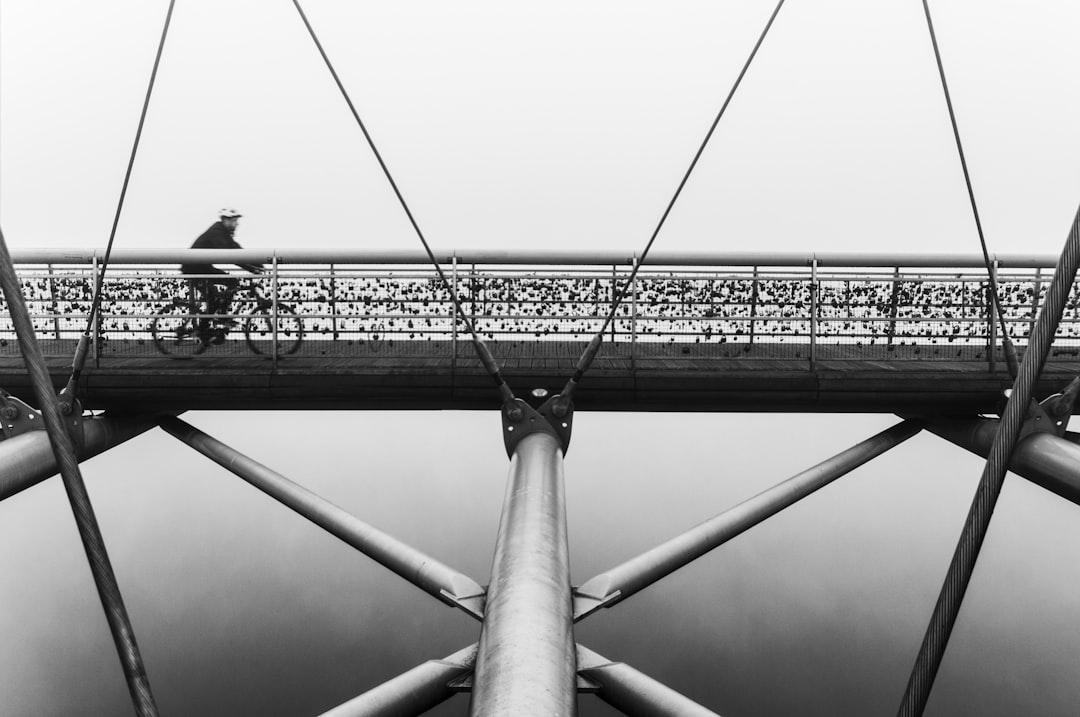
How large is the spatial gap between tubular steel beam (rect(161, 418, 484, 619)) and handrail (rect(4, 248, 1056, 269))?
1602mm

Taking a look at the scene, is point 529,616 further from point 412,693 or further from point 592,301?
point 592,301

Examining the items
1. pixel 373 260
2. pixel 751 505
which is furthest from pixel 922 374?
pixel 373 260

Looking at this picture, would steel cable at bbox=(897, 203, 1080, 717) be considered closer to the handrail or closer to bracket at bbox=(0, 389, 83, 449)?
the handrail

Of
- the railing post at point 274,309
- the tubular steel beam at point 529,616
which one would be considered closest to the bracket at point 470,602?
the tubular steel beam at point 529,616

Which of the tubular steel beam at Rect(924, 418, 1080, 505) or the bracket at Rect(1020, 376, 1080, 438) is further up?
the bracket at Rect(1020, 376, 1080, 438)

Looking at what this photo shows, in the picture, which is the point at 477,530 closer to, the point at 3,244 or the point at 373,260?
the point at 373,260

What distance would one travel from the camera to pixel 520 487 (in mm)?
4566

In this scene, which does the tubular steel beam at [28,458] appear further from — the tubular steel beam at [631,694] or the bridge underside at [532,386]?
the tubular steel beam at [631,694]

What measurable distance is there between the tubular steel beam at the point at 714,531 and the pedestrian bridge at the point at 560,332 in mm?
534

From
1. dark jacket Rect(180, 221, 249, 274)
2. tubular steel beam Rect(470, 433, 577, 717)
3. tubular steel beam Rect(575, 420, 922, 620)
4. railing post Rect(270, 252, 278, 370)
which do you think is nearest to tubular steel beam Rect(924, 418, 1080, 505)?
tubular steel beam Rect(575, 420, 922, 620)

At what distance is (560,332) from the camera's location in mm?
7082

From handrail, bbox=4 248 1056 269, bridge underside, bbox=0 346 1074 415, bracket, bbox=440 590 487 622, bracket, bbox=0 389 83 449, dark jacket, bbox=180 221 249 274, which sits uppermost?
dark jacket, bbox=180 221 249 274

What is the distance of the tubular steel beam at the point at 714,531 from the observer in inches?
162

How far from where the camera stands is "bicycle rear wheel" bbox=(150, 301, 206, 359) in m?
7.54
